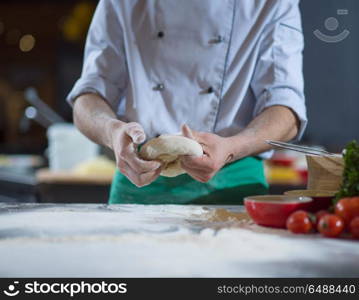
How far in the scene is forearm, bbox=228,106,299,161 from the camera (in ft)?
6.15

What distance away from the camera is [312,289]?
106 cm

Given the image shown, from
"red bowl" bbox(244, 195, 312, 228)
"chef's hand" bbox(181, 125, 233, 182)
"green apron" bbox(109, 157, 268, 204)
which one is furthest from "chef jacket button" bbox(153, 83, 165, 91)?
"red bowl" bbox(244, 195, 312, 228)

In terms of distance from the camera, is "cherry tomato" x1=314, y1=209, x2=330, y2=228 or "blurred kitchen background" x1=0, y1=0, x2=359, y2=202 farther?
"blurred kitchen background" x1=0, y1=0, x2=359, y2=202

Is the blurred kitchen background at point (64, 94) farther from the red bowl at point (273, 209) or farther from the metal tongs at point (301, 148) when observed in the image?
the red bowl at point (273, 209)

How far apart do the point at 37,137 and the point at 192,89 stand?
24.4 feet

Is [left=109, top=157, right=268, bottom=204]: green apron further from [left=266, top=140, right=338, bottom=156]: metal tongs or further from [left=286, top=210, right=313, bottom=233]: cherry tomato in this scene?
[left=286, top=210, right=313, bottom=233]: cherry tomato

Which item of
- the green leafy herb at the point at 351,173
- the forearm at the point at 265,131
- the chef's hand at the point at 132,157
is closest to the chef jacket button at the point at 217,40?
the forearm at the point at 265,131

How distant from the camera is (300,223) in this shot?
1335 millimetres

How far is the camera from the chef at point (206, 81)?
6.60ft

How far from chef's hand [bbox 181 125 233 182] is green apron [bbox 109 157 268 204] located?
250 mm

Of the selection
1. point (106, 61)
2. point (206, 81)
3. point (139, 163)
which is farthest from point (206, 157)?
point (106, 61)

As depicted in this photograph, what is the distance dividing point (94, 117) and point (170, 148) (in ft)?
1.53

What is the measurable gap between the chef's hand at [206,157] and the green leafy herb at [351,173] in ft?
1.21

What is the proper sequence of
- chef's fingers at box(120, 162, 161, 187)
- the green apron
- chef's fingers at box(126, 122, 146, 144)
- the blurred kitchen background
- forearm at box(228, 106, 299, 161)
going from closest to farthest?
chef's fingers at box(126, 122, 146, 144) < chef's fingers at box(120, 162, 161, 187) < forearm at box(228, 106, 299, 161) < the green apron < the blurred kitchen background
